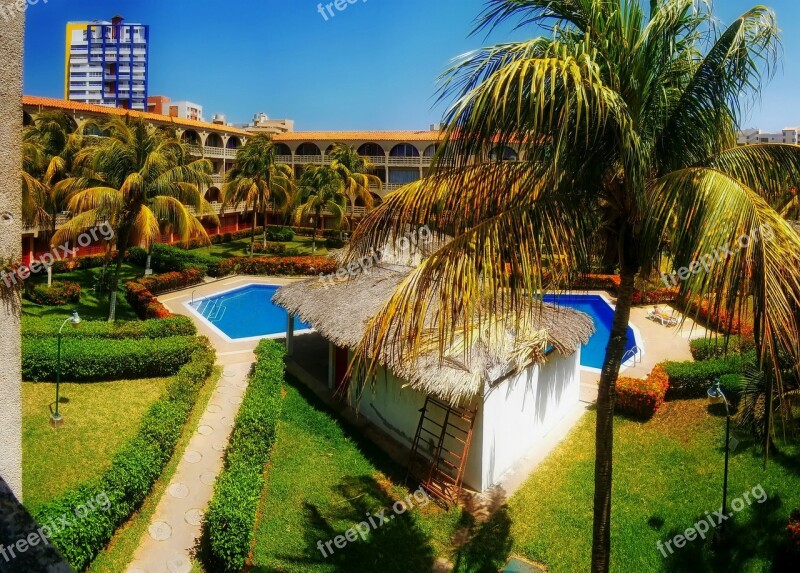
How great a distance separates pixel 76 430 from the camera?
1224cm

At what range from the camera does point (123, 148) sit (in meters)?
18.6

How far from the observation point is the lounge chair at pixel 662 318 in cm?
2100

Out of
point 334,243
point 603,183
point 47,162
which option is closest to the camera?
point 603,183

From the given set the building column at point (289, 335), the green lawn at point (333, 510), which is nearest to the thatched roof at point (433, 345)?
the building column at point (289, 335)

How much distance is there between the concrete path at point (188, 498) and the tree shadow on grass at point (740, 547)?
745 cm

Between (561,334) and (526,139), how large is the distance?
27.2ft

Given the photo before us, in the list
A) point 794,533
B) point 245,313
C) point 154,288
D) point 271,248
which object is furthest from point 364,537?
point 271,248

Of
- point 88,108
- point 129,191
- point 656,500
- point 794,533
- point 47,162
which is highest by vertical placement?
point 88,108

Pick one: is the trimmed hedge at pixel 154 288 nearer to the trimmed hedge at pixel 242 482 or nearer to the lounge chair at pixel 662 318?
the trimmed hedge at pixel 242 482

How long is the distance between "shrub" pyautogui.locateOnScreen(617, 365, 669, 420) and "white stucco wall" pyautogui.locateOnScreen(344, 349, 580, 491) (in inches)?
46.2

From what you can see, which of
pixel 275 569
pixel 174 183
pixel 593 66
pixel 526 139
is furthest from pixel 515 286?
pixel 174 183

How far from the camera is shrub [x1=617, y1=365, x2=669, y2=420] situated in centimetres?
1318

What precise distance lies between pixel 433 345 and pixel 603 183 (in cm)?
609

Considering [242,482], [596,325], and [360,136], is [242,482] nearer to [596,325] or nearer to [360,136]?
[596,325]
